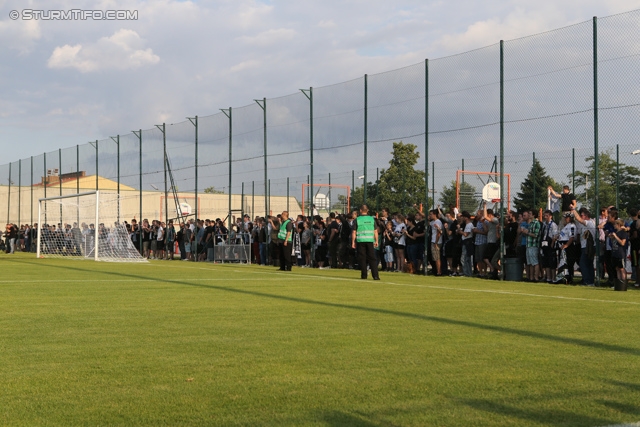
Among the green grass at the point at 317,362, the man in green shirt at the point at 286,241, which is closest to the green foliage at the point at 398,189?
the man in green shirt at the point at 286,241

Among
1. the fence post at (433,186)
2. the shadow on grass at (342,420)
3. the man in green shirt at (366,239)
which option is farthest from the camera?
the fence post at (433,186)

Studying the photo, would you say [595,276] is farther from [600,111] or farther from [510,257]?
[600,111]

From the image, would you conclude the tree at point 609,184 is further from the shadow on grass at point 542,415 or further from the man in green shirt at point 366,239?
the shadow on grass at point 542,415

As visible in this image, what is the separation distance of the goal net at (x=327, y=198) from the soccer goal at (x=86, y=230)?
25.4 ft

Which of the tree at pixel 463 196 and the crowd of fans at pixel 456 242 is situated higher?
the tree at pixel 463 196

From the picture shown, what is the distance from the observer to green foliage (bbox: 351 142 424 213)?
106ft

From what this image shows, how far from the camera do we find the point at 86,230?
38406mm

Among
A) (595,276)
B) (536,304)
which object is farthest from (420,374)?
(595,276)

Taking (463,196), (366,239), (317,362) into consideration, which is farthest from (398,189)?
(317,362)

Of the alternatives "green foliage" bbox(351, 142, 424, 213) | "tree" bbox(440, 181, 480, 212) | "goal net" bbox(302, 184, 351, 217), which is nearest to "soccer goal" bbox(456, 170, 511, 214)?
"tree" bbox(440, 181, 480, 212)

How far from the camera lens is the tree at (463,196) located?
1236 inches

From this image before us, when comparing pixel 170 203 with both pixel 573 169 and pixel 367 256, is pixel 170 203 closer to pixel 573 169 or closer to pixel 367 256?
pixel 573 169

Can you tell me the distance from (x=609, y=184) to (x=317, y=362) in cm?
2056

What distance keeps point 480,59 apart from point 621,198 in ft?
22.0
